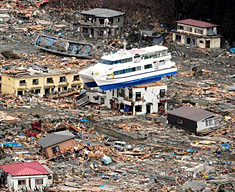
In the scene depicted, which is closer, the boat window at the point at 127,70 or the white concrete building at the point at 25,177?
the white concrete building at the point at 25,177

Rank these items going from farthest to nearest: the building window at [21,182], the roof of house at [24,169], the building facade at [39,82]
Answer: the building facade at [39,82] < the roof of house at [24,169] < the building window at [21,182]

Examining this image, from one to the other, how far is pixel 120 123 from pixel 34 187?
13.9 meters

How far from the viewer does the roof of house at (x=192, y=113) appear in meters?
53.7

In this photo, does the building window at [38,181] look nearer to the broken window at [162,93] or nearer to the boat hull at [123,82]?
the boat hull at [123,82]

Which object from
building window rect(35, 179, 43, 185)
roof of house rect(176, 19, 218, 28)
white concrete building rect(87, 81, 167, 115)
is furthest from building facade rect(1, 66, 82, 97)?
roof of house rect(176, 19, 218, 28)

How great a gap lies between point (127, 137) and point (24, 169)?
11.2 m

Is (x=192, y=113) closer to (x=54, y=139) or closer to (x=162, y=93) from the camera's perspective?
(x=162, y=93)

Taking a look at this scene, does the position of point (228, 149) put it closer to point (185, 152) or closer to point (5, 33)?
point (185, 152)

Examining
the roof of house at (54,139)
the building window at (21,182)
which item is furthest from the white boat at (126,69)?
the building window at (21,182)

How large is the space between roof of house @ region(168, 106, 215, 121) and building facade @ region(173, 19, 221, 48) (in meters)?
22.2

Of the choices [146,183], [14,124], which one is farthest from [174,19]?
[146,183]

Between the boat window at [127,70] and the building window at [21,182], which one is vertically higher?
the boat window at [127,70]

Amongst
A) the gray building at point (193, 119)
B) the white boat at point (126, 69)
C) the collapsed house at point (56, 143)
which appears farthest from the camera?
the white boat at point (126, 69)

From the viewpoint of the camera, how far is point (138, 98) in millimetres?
57594
